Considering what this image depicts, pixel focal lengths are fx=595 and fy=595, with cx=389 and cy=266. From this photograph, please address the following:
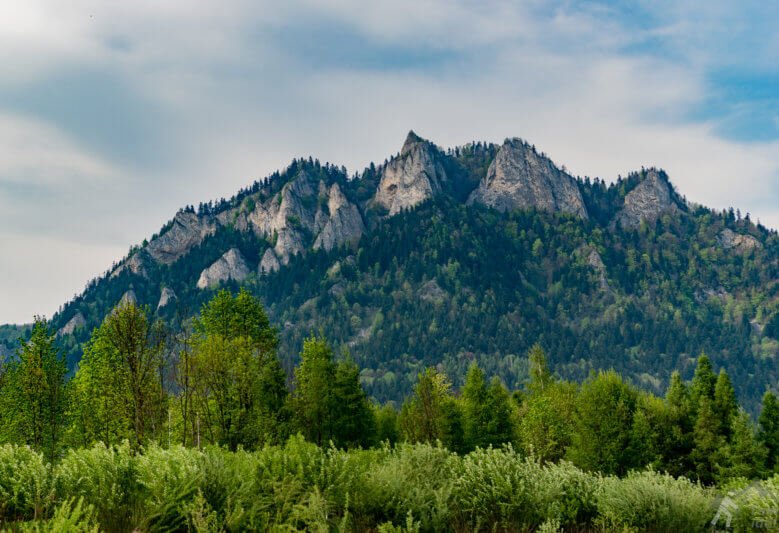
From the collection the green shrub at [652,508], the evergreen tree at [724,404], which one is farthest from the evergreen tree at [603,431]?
the green shrub at [652,508]

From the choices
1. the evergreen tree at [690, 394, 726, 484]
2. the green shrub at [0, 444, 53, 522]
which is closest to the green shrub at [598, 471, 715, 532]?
the green shrub at [0, 444, 53, 522]

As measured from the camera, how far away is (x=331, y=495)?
1222cm

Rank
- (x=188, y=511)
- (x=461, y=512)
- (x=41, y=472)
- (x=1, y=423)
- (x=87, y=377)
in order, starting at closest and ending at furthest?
(x=188, y=511)
(x=41, y=472)
(x=461, y=512)
(x=1, y=423)
(x=87, y=377)

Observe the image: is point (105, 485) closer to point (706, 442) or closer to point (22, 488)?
point (22, 488)

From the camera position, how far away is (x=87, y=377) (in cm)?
4447

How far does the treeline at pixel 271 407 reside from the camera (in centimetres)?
3725

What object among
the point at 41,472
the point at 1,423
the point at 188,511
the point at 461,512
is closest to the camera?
the point at 188,511

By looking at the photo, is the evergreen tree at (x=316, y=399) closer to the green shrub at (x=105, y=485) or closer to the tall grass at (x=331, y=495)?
the tall grass at (x=331, y=495)

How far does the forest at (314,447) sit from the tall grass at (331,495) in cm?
5

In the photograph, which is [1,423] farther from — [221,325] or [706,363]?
[706,363]

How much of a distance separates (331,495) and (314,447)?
1.43 meters

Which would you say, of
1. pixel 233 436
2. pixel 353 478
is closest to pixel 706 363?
pixel 233 436

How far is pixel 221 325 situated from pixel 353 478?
32.3m

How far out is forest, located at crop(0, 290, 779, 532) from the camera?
11914mm
